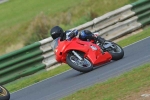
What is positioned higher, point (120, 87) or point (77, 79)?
point (120, 87)

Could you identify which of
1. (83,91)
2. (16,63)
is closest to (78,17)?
(16,63)

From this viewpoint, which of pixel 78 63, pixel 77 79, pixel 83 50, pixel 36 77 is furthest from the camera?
pixel 36 77

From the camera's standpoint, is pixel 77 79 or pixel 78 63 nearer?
pixel 77 79

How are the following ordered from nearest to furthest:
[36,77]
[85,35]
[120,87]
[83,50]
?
[120,87] → [83,50] → [85,35] → [36,77]

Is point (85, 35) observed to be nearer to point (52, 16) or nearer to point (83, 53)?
point (83, 53)

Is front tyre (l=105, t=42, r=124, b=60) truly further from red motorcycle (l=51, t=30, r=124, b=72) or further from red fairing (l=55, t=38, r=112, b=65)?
red fairing (l=55, t=38, r=112, b=65)

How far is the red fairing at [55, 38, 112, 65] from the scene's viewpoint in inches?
515

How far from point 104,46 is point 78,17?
27.4 feet

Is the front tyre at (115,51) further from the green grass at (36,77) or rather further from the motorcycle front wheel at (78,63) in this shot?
the green grass at (36,77)

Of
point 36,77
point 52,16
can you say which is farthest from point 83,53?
point 52,16

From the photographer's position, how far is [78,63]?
12891 millimetres

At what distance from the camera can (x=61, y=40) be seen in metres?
13.3

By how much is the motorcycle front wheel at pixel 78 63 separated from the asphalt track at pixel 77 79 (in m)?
0.14

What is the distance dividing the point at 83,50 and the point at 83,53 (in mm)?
117
